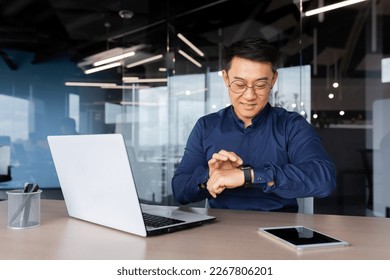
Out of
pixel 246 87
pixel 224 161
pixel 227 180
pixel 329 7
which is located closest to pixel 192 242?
pixel 227 180

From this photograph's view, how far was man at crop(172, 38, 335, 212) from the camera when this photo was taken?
1377mm

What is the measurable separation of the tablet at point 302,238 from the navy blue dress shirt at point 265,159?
9.7 inches

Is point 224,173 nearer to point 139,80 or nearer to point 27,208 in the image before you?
point 27,208

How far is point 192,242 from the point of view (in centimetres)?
101

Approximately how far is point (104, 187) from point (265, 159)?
0.98 meters

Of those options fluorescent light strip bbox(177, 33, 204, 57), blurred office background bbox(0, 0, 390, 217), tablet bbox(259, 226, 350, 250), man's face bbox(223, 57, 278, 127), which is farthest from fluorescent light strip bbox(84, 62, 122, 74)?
tablet bbox(259, 226, 350, 250)

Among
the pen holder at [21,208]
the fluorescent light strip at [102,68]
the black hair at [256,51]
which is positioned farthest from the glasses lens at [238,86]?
the fluorescent light strip at [102,68]

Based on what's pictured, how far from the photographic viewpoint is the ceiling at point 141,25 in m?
4.86

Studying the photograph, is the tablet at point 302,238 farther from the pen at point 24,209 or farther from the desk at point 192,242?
the pen at point 24,209

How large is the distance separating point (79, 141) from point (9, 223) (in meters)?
0.38

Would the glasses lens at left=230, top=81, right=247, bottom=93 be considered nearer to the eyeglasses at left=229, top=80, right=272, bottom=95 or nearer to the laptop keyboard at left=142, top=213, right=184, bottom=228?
the eyeglasses at left=229, top=80, right=272, bottom=95
